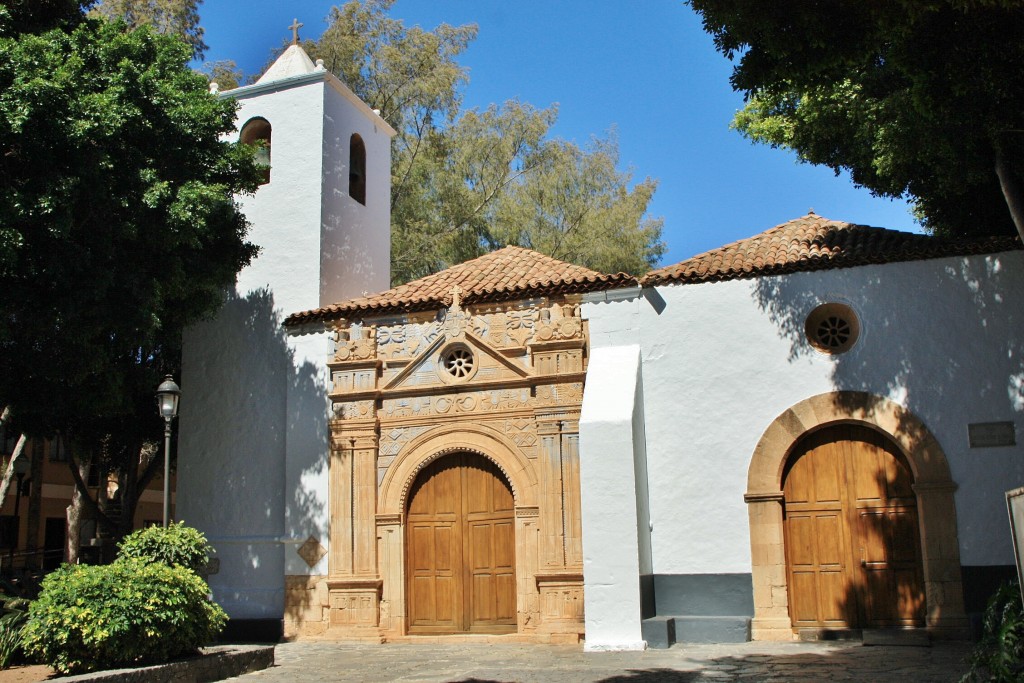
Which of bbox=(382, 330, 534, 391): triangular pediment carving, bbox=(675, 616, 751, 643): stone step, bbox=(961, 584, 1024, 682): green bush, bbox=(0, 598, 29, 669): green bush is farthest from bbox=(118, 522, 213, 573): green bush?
bbox=(961, 584, 1024, 682): green bush

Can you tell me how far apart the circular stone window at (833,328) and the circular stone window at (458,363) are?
15.3 feet

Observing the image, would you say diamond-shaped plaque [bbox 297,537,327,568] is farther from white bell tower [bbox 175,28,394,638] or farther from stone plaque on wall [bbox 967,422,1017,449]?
stone plaque on wall [bbox 967,422,1017,449]

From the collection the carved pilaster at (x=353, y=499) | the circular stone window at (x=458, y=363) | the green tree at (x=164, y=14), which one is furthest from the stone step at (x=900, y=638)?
the green tree at (x=164, y=14)

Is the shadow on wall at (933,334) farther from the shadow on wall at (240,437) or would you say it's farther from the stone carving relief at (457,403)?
the shadow on wall at (240,437)

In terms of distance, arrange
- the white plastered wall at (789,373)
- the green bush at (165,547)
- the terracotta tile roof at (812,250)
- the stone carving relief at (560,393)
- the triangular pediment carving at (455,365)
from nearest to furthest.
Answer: the green bush at (165,547)
the white plastered wall at (789,373)
the terracotta tile roof at (812,250)
the stone carving relief at (560,393)
the triangular pediment carving at (455,365)

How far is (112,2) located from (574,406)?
1810 cm

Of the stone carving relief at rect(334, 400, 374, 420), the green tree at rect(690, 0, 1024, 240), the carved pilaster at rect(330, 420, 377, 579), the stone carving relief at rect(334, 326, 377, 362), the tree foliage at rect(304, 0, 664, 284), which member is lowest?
the carved pilaster at rect(330, 420, 377, 579)

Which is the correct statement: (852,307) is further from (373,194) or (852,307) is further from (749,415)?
(373,194)

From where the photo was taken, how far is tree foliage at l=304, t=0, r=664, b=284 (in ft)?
85.9

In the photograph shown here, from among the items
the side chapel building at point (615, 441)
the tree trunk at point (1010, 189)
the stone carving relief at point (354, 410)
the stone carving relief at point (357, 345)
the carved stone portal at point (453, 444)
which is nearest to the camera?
the tree trunk at point (1010, 189)

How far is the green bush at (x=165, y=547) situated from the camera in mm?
11734

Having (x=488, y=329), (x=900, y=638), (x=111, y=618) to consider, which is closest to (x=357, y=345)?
(x=488, y=329)

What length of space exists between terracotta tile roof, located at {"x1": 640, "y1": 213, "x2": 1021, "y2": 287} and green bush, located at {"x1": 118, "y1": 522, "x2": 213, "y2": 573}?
675 cm

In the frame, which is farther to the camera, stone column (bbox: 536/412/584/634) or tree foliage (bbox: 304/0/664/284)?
tree foliage (bbox: 304/0/664/284)
